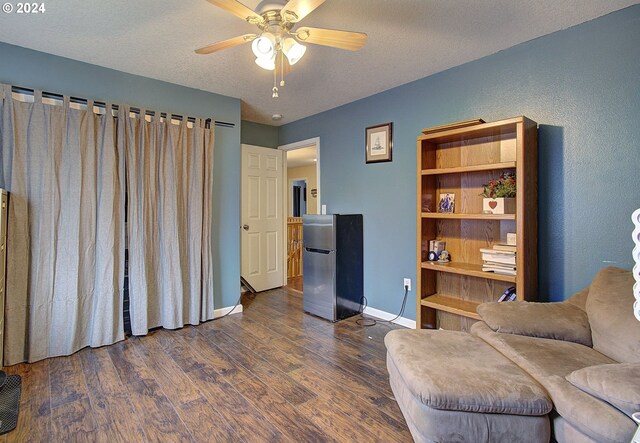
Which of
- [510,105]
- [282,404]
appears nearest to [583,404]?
[282,404]

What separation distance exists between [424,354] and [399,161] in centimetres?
211

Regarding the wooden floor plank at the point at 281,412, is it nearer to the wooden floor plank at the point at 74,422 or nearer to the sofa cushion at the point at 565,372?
the wooden floor plank at the point at 74,422

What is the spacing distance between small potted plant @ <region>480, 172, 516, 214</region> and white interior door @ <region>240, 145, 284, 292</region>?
2.91m

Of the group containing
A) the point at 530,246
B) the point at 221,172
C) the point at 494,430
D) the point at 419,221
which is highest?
the point at 221,172

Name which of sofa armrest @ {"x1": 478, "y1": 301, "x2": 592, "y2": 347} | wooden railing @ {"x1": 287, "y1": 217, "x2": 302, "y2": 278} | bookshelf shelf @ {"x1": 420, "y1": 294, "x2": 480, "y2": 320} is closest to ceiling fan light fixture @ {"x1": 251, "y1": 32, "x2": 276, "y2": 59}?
sofa armrest @ {"x1": 478, "y1": 301, "x2": 592, "y2": 347}

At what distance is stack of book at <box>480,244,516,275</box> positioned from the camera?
226cm

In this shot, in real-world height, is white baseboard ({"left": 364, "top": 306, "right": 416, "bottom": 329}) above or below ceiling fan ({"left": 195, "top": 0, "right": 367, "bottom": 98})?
below

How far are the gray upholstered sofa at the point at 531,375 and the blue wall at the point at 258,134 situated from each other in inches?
140

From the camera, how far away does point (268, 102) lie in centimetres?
372

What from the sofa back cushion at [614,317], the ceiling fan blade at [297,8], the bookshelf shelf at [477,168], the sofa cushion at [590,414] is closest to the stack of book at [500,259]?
the sofa back cushion at [614,317]

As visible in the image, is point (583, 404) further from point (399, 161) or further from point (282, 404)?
point (399, 161)

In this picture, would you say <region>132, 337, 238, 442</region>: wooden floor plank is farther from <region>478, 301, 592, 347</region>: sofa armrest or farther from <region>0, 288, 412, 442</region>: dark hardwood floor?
<region>478, 301, 592, 347</region>: sofa armrest

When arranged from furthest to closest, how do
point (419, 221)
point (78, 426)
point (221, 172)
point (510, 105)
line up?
point (221, 172) < point (419, 221) < point (510, 105) < point (78, 426)

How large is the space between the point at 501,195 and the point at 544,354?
1.12 metres
